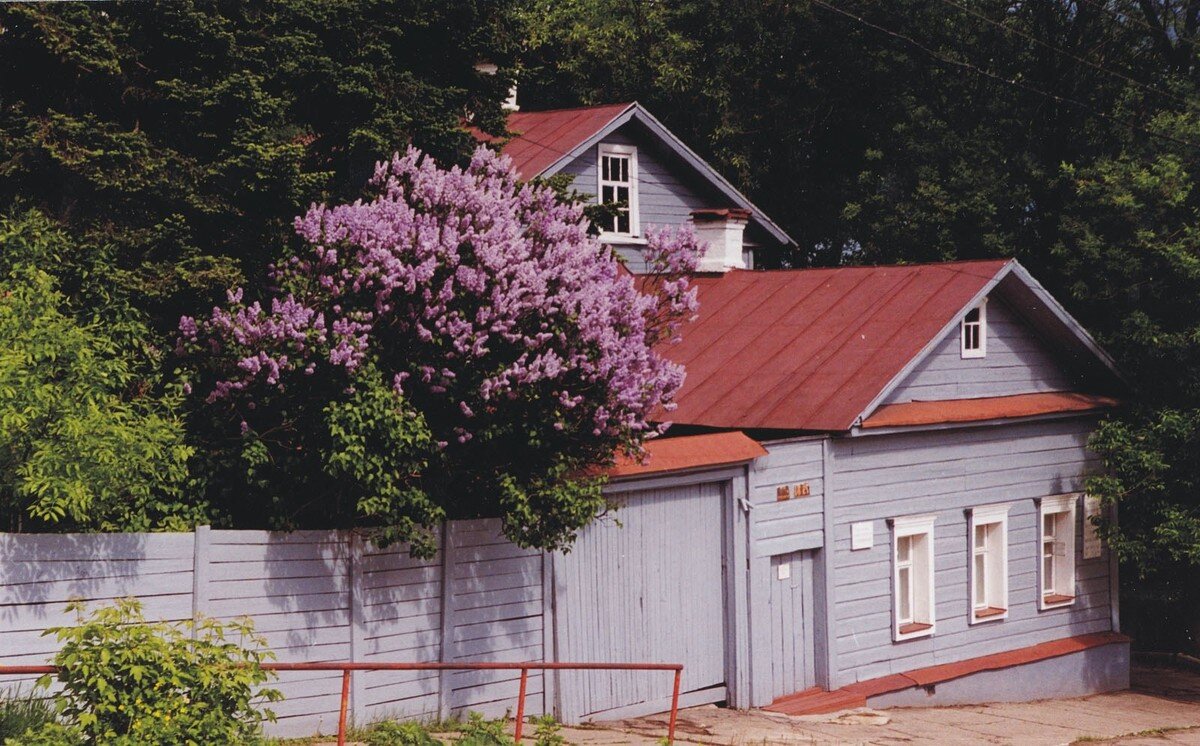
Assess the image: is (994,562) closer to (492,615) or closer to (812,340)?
(812,340)

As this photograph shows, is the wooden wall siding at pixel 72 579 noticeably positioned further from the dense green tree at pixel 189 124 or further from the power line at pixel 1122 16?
the power line at pixel 1122 16

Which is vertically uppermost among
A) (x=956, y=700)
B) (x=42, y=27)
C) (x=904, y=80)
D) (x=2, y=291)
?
(x=904, y=80)

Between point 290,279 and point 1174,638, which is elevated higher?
point 290,279

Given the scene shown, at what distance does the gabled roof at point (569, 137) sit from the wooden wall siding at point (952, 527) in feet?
25.8

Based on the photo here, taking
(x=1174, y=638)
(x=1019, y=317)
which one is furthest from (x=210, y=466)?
(x=1174, y=638)

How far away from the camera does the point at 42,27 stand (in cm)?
1395

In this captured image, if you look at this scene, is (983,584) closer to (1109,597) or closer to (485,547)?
(1109,597)

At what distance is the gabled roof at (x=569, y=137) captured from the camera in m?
26.0

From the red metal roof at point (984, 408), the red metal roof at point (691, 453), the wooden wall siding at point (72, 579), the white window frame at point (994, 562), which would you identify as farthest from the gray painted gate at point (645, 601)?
the white window frame at point (994, 562)

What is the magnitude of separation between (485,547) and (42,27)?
637 cm

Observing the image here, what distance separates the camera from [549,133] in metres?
27.4

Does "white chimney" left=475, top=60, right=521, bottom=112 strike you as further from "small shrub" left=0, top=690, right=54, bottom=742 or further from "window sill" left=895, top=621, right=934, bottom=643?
"small shrub" left=0, top=690, right=54, bottom=742

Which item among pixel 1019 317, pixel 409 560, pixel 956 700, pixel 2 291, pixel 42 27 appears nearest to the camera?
pixel 2 291

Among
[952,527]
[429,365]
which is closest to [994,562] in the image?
[952,527]
